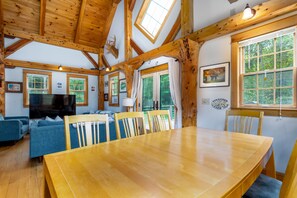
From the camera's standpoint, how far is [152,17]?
4648 mm

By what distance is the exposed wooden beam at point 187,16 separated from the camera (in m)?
3.41

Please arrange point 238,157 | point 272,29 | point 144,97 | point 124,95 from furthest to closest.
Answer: point 124,95
point 144,97
point 272,29
point 238,157

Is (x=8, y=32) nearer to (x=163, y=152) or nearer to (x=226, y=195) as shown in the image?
(x=163, y=152)

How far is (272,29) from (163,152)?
259 cm

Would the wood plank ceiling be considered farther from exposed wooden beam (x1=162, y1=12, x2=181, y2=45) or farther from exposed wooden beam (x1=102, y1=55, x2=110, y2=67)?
exposed wooden beam (x1=162, y1=12, x2=181, y2=45)

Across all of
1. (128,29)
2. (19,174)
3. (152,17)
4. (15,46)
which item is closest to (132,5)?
(128,29)

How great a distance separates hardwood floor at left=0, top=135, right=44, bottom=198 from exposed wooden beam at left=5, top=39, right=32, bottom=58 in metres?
3.47

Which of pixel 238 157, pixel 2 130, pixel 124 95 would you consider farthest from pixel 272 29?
pixel 2 130

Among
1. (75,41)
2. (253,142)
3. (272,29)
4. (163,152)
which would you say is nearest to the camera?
(163,152)

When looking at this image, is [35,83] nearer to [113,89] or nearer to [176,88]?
[113,89]

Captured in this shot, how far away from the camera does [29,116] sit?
514 centimetres

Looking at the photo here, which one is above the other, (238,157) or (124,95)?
(124,95)

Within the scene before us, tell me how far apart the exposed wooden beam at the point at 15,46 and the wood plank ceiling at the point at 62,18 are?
34 cm

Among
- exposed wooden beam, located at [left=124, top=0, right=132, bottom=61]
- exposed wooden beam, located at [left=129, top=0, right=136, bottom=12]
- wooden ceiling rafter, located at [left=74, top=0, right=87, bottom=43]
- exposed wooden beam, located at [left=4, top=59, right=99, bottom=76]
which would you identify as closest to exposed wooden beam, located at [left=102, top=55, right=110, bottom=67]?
exposed wooden beam, located at [left=4, top=59, right=99, bottom=76]
